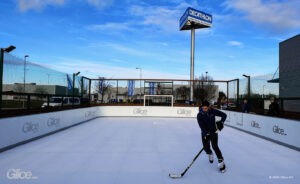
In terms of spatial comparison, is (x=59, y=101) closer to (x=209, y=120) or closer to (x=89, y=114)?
(x=89, y=114)

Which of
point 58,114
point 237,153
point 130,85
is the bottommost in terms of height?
point 237,153

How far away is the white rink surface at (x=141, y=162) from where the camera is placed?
493cm

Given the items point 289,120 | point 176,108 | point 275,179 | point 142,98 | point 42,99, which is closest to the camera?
point 275,179

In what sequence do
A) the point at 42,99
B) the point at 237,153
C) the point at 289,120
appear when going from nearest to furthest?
the point at 237,153 < the point at 289,120 < the point at 42,99

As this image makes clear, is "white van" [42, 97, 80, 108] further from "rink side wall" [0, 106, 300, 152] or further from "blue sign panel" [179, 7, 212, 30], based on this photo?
"blue sign panel" [179, 7, 212, 30]

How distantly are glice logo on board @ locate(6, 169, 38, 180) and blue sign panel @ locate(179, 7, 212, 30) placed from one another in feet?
131

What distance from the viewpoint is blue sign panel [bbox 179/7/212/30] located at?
42156mm

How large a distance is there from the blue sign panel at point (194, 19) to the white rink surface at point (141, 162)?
36.0 meters

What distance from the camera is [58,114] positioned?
11.2m

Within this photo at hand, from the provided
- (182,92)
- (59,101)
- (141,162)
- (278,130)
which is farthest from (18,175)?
(182,92)

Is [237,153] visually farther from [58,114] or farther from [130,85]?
[130,85]

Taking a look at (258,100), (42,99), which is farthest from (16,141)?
(258,100)

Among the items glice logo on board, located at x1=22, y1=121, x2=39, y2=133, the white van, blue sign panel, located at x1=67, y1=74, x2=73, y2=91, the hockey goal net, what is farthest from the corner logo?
the hockey goal net

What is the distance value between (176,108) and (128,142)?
473 inches
